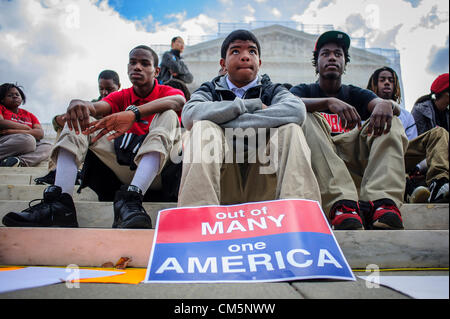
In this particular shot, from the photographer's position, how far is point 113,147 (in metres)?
2.00

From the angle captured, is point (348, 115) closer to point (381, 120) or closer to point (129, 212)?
point (381, 120)

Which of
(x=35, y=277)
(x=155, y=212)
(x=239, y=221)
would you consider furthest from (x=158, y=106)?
(x=35, y=277)

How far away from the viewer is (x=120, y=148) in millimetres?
1976

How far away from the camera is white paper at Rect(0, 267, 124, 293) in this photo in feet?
2.77

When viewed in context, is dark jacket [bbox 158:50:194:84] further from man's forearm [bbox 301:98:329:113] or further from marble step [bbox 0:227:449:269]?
marble step [bbox 0:227:449:269]

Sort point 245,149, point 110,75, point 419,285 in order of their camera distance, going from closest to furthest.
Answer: point 419,285
point 245,149
point 110,75

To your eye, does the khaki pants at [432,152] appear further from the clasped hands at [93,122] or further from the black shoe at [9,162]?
the black shoe at [9,162]

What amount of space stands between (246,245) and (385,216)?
80 centimetres

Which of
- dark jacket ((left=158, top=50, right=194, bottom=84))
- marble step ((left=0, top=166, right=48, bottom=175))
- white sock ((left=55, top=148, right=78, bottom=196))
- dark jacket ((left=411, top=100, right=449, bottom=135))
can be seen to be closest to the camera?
white sock ((left=55, top=148, right=78, bottom=196))

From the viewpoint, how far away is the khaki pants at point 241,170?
1326 millimetres

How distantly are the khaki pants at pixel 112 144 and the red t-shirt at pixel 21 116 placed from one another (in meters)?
2.96

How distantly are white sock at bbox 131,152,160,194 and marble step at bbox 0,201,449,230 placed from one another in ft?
0.58

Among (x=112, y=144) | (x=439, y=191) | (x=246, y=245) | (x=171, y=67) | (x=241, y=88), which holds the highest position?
(x=171, y=67)

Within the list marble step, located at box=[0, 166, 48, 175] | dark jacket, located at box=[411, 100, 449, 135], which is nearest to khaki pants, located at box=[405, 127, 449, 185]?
dark jacket, located at box=[411, 100, 449, 135]
